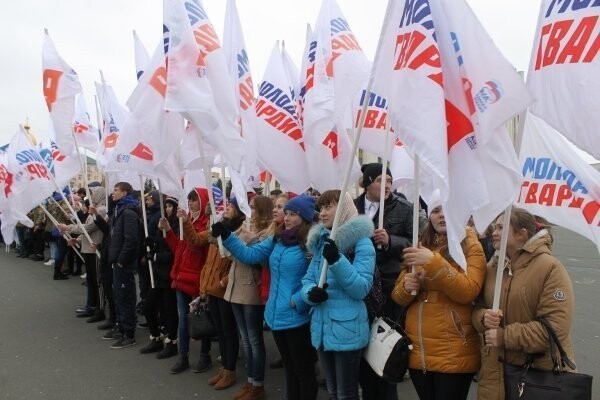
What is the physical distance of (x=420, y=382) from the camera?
2.80 m

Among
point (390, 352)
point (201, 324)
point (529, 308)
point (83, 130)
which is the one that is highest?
point (83, 130)

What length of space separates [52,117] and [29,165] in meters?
1.20

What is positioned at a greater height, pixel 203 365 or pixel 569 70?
pixel 569 70

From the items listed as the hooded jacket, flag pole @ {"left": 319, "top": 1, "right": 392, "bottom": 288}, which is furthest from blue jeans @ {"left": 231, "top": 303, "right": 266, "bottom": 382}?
the hooded jacket

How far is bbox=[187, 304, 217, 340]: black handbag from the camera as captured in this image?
15.5 feet

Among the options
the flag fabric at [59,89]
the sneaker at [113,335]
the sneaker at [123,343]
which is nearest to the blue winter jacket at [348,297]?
the sneaker at [123,343]

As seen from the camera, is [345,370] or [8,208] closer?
[345,370]

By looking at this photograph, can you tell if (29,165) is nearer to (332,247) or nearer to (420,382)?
(332,247)

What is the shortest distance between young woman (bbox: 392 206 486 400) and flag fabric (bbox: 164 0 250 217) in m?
1.71

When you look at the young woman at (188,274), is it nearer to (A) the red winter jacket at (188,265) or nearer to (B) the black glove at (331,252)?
(A) the red winter jacket at (188,265)

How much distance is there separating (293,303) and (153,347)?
9.29ft

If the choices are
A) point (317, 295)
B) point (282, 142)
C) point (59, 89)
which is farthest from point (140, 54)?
point (317, 295)

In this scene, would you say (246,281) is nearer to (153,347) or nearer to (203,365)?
(203,365)

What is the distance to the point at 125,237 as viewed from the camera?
224 inches
